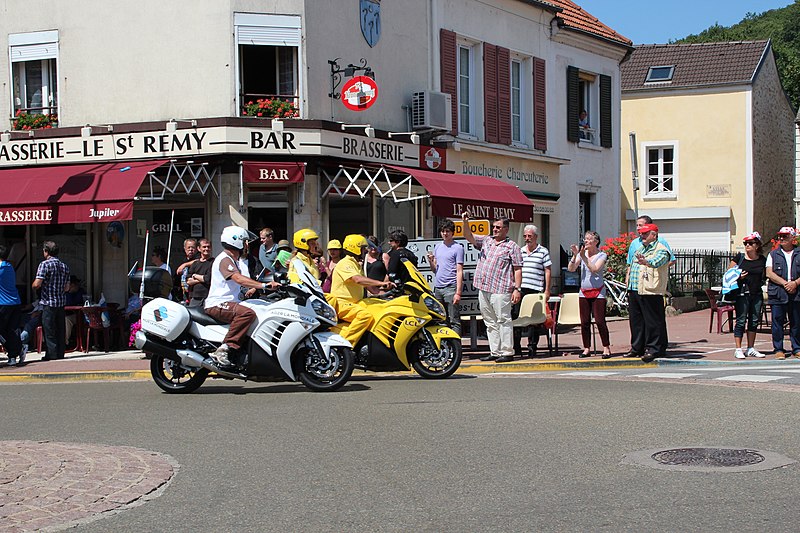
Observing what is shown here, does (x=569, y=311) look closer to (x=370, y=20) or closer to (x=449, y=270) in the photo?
(x=449, y=270)

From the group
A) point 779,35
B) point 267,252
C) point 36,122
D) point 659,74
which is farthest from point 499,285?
point 779,35

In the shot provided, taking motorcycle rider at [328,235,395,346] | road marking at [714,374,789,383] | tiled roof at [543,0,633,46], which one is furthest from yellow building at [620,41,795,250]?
motorcycle rider at [328,235,395,346]

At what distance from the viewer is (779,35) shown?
203 feet

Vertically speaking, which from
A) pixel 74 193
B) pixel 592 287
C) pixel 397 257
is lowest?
pixel 592 287

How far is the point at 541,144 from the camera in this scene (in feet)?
87.0

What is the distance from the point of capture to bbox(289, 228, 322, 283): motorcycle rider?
11.9 metres

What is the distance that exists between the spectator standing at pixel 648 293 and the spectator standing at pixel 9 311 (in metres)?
8.89

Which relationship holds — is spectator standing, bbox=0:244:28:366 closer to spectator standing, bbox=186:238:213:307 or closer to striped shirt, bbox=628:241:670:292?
spectator standing, bbox=186:238:213:307

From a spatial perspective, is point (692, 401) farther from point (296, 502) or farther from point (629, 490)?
point (296, 502)

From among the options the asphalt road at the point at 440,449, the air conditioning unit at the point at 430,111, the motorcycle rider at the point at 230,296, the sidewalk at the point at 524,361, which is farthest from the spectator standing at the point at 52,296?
the air conditioning unit at the point at 430,111

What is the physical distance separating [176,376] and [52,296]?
216 inches

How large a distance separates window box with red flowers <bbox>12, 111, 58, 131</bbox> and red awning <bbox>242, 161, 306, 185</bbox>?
405 cm

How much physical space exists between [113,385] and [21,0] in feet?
33.1

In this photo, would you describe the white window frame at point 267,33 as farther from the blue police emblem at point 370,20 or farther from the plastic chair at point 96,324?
the plastic chair at point 96,324
